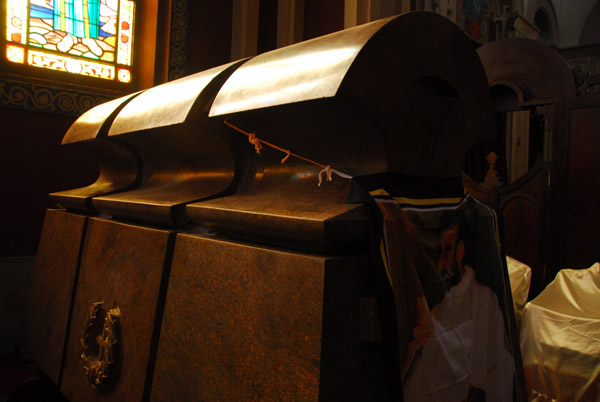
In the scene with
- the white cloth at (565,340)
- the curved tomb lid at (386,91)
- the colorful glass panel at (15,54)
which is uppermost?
the colorful glass panel at (15,54)

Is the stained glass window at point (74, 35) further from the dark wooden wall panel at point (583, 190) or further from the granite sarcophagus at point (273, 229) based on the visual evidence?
the dark wooden wall panel at point (583, 190)

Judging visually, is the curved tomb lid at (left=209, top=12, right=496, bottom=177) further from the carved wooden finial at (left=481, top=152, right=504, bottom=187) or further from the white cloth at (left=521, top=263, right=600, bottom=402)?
the carved wooden finial at (left=481, top=152, right=504, bottom=187)

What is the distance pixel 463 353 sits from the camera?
1084 mm

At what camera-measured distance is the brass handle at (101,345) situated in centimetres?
126

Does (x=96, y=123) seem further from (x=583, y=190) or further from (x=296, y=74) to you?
(x=583, y=190)

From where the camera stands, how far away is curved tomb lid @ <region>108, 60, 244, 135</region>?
128cm

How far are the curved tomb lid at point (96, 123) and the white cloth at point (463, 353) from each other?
1.55m

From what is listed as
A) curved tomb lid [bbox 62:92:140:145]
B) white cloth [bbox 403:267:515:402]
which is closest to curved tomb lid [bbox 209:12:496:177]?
white cloth [bbox 403:267:515:402]

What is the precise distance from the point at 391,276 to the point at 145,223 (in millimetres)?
894

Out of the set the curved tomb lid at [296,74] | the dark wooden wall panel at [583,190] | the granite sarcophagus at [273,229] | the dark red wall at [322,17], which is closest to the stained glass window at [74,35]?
the dark red wall at [322,17]

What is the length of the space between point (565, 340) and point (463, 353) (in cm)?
102

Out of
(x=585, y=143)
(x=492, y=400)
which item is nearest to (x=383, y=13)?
(x=585, y=143)

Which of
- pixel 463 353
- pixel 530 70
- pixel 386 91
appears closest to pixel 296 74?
pixel 386 91

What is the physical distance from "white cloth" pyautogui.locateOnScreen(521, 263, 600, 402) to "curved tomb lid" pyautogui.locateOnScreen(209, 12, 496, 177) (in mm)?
1050
